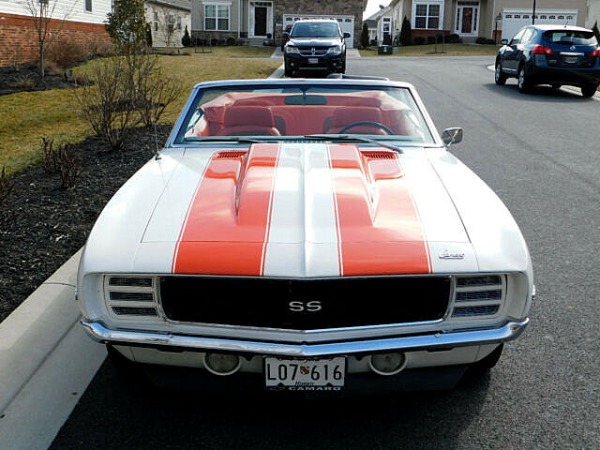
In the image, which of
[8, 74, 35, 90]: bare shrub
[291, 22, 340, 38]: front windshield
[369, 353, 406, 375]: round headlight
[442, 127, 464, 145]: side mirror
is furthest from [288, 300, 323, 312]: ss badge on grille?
[291, 22, 340, 38]: front windshield

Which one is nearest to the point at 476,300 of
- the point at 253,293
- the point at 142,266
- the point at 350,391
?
the point at 350,391

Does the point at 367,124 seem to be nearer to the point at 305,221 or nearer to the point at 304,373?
the point at 305,221

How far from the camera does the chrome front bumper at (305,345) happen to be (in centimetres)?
270

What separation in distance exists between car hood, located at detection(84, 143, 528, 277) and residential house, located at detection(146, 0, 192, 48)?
38.4 m

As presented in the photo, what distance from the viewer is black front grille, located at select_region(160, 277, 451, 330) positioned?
2750mm

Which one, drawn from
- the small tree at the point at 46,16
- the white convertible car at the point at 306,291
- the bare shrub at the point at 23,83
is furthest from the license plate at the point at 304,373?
the small tree at the point at 46,16

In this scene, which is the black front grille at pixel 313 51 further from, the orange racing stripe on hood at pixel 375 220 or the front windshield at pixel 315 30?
the orange racing stripe on hood at pixel 375 220

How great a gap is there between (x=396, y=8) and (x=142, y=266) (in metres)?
57.4

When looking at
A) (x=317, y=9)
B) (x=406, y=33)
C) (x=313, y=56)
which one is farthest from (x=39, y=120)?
(x=406, y=33)

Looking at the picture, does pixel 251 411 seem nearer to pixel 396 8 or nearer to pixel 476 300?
pixel 476 300

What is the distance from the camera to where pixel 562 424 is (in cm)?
308

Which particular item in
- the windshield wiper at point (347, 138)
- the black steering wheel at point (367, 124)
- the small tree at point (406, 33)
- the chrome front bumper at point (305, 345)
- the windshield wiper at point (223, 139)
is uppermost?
the small tree at point (406, 33)

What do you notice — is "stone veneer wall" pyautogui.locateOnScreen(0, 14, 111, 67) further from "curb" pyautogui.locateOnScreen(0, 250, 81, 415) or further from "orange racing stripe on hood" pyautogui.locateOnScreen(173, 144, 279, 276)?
"orange racing stripe on hood" pyautogui.locateOnScreen(173, 144, 279, 276)

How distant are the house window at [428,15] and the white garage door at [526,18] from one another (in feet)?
14.1
